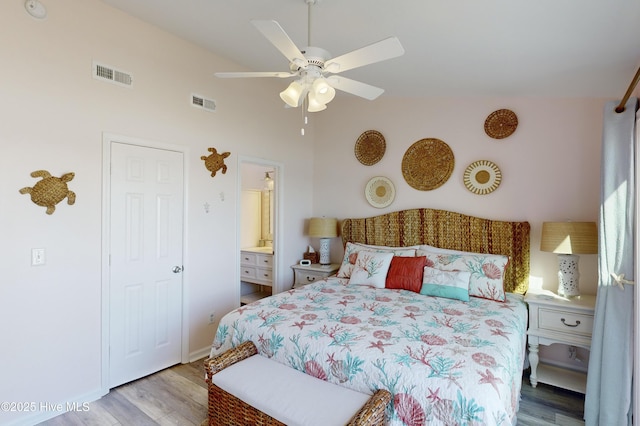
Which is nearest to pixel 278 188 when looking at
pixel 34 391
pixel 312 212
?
pixel 312 212

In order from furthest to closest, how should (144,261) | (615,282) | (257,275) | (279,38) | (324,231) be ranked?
(257,275) → (324,231) → (144,261) → (615,282) → (279,38)

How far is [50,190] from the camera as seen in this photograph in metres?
2.30

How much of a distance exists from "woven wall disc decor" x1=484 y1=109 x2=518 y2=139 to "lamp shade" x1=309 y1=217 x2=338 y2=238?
2.06 meters

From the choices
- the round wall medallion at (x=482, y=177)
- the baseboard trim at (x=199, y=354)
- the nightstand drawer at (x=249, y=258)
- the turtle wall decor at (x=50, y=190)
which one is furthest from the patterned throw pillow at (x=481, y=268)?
the turtle wall decor at (x=50, y=190)

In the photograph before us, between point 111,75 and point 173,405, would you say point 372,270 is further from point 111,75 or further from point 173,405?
point 111,75

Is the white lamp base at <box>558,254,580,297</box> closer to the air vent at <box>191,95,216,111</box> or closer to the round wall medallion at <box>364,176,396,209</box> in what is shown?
the round wall medallion at <box>364,176,396,209</box>

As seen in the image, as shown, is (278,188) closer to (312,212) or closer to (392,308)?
(312,212)

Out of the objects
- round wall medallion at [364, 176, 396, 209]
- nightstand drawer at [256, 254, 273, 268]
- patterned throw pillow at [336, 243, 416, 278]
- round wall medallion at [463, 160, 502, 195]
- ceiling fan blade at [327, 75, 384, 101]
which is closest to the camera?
ceiling fan blade at [327, 75, 384, 101]

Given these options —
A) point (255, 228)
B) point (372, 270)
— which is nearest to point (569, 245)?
point (372, 270)

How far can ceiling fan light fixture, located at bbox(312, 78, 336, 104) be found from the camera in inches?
72.4

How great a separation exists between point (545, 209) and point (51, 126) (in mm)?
4163

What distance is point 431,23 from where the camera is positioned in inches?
86.4

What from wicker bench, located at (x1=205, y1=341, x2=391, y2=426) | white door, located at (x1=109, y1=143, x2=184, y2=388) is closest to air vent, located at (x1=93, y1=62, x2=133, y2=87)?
white door, located at (x1=109, y1=143, x2=184, y2=388)

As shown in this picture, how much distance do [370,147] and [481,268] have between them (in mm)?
1965
